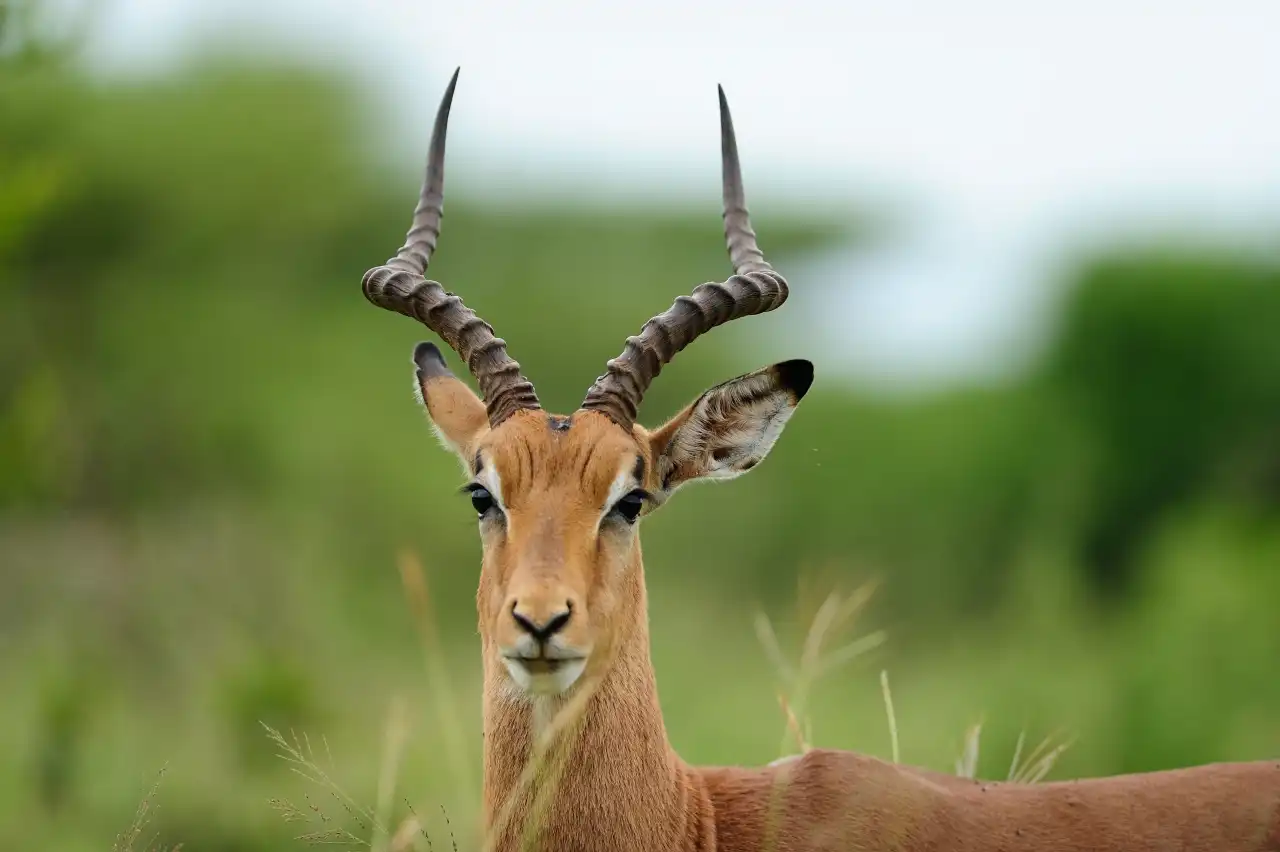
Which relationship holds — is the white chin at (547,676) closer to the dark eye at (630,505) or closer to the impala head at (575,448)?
the impala head at (575,448)

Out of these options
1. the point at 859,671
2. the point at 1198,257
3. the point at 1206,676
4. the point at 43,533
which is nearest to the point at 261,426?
the point at 43,533

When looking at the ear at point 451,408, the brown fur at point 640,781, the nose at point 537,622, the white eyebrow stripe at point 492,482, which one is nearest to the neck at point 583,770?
the brown fur at point 640,781

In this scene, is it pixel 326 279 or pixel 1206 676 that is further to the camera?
pixel 326 279

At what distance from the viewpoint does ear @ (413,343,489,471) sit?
24.1ft

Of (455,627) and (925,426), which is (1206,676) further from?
(925,426)

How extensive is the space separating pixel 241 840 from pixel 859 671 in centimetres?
1526

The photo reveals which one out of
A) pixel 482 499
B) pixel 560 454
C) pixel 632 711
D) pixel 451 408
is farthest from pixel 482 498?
pixel 632 711

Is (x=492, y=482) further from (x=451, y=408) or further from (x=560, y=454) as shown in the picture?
(x=451, y=408)

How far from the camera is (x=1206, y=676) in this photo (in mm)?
24078

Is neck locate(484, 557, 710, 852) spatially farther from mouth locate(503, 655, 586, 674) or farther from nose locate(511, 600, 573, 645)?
nose locate(511, 600, 573, 645)

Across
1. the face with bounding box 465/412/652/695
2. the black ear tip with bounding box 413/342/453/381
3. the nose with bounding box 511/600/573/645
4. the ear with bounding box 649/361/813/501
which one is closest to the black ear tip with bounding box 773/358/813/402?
the ear with bounding box 649/361/813/501

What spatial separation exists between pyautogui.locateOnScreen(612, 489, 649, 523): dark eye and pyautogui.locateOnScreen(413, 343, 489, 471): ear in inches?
27.7

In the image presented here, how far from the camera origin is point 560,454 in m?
6.71

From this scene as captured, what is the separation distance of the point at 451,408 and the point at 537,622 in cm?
166
